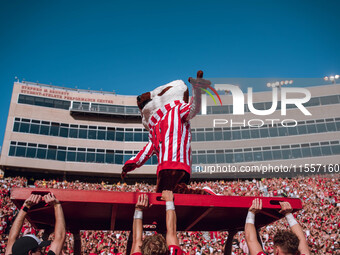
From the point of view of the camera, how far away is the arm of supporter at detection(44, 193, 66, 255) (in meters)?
2.22

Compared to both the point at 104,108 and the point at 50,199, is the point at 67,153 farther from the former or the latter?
the point at 50,199

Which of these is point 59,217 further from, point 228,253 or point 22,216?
point 228,253

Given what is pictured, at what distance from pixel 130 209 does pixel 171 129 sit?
130 centimetres

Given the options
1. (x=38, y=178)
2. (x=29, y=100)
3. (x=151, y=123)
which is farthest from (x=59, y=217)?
(x=29, y=100)

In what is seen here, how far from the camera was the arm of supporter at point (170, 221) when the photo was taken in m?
2.33

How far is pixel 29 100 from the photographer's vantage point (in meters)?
28.8

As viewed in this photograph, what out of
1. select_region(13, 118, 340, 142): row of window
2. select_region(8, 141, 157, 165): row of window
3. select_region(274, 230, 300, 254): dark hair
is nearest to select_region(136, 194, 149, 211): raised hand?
select_region(274, 230, 300, 254): dark hair

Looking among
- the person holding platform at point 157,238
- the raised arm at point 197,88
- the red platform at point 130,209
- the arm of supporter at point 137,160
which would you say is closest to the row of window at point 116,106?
the arm of supporter at point 137,160

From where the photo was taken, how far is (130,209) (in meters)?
3.03

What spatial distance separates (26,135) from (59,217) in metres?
27.6

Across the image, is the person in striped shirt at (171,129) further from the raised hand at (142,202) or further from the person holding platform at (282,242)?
the person holding platform at (282,242)

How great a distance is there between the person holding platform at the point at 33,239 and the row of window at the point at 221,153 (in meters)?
26.3

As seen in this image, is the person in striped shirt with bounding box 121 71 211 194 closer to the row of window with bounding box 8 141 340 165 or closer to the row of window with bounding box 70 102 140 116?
the row of window with bounding box 8 141 340 165

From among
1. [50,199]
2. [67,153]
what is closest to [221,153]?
[67,153]
